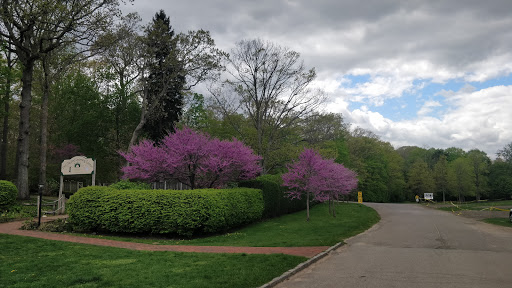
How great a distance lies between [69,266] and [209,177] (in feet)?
35.6

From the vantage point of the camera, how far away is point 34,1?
59.0ft

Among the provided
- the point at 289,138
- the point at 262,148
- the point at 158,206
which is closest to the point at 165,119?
the point at 262,148

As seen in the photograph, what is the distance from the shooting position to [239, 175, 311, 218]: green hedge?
19.2 metres

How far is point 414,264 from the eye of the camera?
8375 millimetres

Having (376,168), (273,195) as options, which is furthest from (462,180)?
(273,195)

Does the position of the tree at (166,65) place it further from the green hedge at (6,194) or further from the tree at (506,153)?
the tree at (506,153)

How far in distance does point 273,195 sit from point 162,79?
48.2ft

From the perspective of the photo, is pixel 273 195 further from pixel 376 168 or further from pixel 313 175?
pixel 376 168

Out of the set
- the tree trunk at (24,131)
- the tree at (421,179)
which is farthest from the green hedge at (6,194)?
the tree at (421,179)

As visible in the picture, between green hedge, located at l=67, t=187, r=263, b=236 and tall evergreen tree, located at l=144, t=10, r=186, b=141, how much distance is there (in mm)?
14352

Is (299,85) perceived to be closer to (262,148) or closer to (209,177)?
(262,148)

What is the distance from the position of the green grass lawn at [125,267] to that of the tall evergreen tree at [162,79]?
759 inches

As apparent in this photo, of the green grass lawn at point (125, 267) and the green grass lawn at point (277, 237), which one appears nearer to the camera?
the green grass lawn at point (125, 267)

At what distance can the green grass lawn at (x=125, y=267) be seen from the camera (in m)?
6.30
